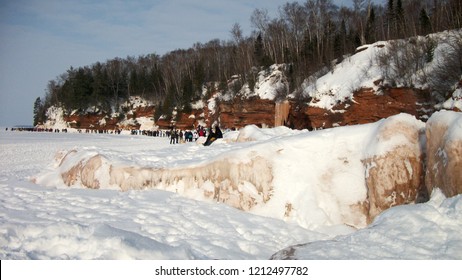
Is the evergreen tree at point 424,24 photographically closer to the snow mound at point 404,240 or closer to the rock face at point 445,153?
the rock face at point 445,153

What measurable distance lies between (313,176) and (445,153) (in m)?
2.83

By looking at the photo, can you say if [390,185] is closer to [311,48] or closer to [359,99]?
[359,99]

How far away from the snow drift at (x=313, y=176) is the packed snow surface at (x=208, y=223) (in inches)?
1.5

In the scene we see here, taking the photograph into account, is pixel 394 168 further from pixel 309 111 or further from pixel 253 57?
pixel 253 57

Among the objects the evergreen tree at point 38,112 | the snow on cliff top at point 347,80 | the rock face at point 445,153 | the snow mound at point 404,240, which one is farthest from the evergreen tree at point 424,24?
the evergreen tree at point 38,112

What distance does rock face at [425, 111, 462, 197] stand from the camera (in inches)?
223

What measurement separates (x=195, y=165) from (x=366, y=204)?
13.8 feet

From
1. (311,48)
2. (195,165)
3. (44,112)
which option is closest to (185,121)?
(311,48)

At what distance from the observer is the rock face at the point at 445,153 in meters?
5.67

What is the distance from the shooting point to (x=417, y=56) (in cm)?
2748

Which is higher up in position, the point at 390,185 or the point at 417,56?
the point at 417,56

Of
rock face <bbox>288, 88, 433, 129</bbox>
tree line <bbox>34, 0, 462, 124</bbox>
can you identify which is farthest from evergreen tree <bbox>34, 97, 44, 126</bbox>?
rock face <bbox>288, 88, 433, 129</bbox>

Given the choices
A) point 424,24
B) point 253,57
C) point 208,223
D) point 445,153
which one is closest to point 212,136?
point 208,223

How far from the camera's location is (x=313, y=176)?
26.4ft
